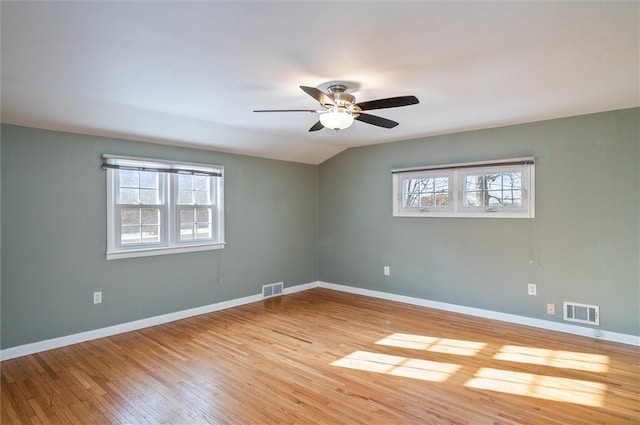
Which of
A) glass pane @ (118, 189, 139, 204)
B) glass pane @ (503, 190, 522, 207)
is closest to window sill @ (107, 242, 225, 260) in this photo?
glass pane @ (118, 189, 139, 204)

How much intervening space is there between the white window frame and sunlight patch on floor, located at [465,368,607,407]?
1.93m

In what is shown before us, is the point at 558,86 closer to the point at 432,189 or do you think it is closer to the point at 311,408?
the point at 432,189

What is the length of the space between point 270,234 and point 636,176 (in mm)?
4461

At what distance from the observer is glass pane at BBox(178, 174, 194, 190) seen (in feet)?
15.1

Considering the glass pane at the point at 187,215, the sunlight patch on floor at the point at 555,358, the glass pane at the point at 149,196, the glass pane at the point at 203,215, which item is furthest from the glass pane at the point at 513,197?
the glass pane at the point at 149,196

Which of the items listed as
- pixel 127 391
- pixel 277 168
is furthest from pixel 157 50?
pixel 277 168

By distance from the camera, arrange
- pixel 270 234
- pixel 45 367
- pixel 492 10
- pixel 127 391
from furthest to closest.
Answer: pixel 270 234, pixel 45 367, pixel 127 391, pixel 492 10

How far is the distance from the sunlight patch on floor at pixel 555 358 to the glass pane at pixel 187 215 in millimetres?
3787

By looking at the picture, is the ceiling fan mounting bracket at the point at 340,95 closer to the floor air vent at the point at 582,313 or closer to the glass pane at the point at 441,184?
the glass pane at the point at 441,184

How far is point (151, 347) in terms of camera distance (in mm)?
3611

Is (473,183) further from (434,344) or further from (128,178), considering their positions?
(128,178)

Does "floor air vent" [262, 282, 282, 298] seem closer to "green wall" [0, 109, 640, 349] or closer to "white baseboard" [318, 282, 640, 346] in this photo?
"green wall" [0, 109, 640, 349]

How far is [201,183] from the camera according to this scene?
192 inches

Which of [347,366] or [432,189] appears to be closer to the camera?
[347,366]
